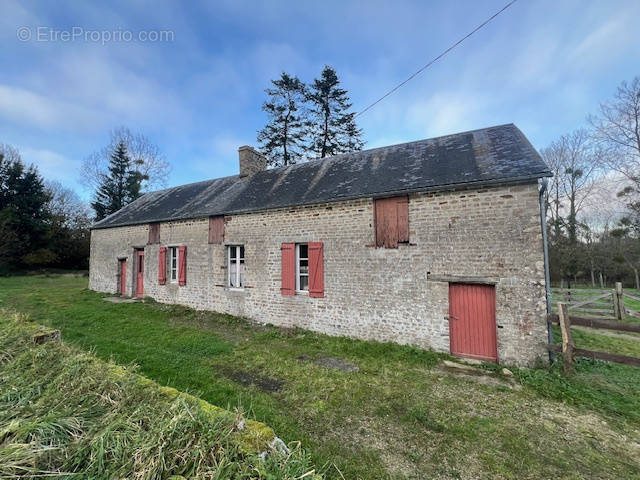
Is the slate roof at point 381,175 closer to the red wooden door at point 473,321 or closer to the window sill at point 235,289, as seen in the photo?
the red wooden door at point 473,321

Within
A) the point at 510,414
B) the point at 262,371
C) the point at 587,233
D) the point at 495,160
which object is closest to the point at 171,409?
the point at 262,371

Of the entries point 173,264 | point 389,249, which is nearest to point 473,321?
point 389,249

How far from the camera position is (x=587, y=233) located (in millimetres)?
21812

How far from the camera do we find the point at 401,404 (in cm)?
423

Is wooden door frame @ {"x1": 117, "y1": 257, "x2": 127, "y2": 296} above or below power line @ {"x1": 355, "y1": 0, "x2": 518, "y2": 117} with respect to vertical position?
below

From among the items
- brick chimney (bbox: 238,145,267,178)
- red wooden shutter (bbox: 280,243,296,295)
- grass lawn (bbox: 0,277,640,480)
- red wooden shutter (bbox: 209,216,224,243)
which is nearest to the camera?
grass lawn (bbox: 0,277,640,480)

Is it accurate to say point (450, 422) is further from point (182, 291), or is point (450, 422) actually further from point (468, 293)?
point (182, 291)

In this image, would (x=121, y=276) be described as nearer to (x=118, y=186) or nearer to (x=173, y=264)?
(x=173, y=264)

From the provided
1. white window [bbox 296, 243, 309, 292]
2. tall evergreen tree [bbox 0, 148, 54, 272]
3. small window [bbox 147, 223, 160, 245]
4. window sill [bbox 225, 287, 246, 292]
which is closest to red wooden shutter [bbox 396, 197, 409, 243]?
white window [bbox 296, 243, 309, 292]

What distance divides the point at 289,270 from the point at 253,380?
3.82 meters

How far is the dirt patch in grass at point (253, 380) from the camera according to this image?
4676mm

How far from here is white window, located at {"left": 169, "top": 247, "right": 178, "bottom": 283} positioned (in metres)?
11.4

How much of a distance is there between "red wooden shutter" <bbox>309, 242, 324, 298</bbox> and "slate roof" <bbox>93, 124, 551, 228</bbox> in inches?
53.3

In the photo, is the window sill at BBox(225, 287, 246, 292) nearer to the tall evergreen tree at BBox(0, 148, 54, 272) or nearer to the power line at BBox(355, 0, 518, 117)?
the power line at BBox(355, 0, 518, 117)
